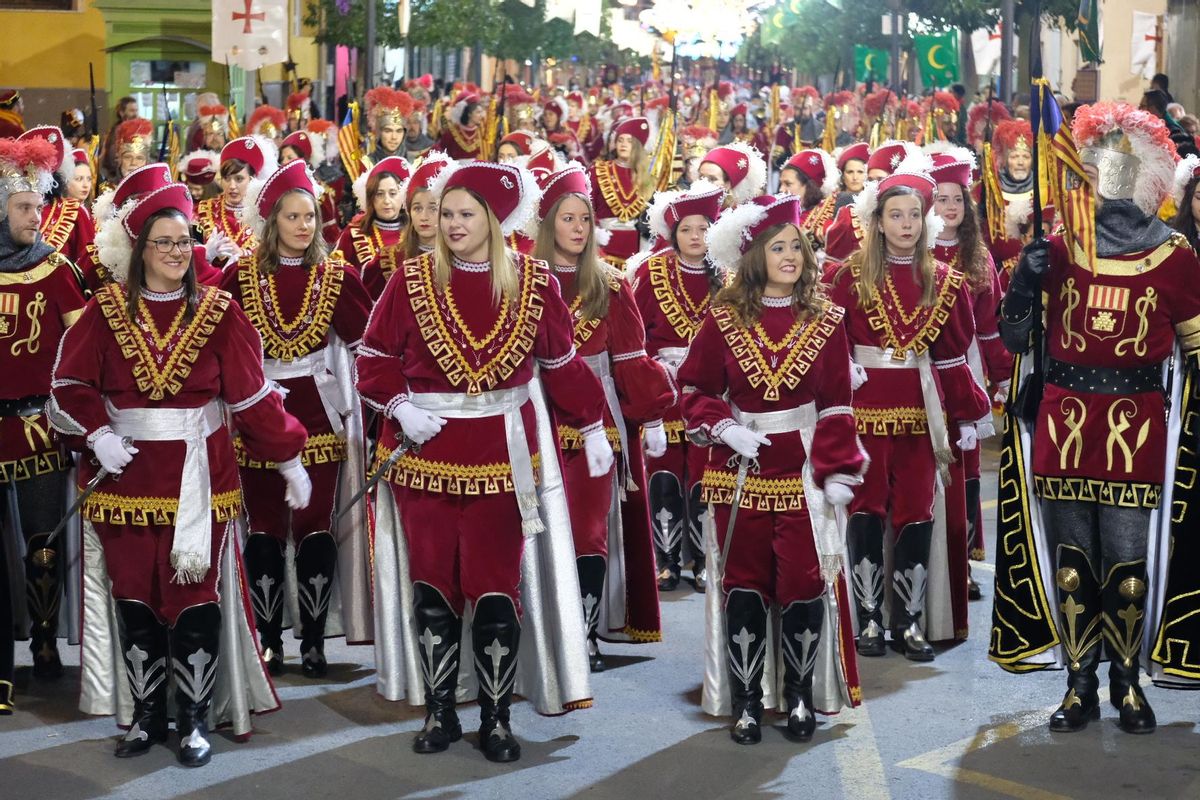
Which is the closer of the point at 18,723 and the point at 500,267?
the point at 500,267

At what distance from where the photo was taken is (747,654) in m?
6.66

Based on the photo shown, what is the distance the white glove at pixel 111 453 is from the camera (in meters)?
6.16

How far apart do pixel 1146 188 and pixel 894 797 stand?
2.38m

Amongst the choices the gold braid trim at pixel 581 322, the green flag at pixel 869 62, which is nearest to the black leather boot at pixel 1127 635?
the gold braid trim at pixel 581 322

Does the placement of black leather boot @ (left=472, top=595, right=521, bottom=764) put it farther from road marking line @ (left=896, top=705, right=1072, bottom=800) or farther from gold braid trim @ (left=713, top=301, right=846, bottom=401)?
road marking line @ (left=896, top=705, right=1072, bottom=800)

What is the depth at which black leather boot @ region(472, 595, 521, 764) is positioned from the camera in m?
6.37

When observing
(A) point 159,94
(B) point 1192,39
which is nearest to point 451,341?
(B) point 1192,39

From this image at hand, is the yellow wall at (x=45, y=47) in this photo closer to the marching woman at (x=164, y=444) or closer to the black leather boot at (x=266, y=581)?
the black leather boot at (x=266, y=581)

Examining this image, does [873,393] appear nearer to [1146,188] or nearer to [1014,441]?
[1014,441]

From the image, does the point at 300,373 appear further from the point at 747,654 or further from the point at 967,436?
the point at 967,436

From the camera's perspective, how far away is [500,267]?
6.36 meters

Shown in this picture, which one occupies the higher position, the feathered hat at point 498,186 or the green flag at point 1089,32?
the green flag at point 1089,32

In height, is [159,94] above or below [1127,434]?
above

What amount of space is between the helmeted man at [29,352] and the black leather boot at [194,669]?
2.99 feet
